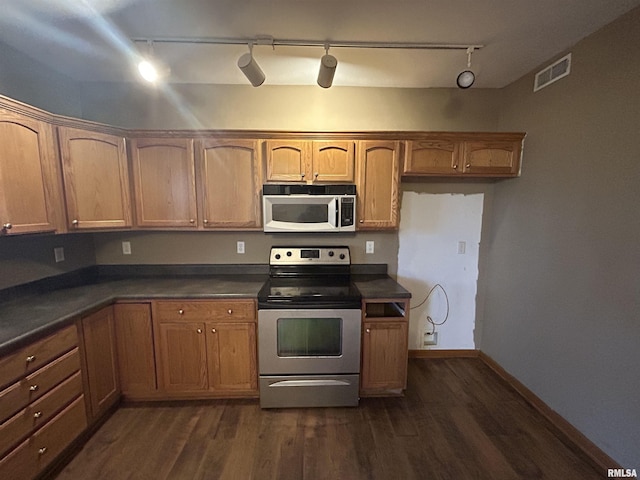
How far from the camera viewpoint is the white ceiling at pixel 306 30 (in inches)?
61.5

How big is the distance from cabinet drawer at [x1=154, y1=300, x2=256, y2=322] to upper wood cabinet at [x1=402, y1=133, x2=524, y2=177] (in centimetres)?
183

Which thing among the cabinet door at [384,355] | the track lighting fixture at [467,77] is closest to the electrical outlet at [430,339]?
the cabinet door at [384,355]

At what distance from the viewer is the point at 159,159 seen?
2.35 meters

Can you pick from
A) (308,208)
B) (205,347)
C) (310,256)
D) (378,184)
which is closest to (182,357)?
(205,347)

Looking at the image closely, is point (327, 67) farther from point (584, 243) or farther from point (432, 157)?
point (584, 243)

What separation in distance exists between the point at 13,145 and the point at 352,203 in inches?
88.9

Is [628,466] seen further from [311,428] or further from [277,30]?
[277,30]

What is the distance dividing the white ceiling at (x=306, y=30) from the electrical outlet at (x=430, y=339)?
98.8 inches

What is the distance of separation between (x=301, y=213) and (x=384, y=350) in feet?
4.36

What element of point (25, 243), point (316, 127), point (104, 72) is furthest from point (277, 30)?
point (25, 243)

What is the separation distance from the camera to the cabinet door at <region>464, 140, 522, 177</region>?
2.42 metres

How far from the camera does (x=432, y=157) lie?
7.98 feet

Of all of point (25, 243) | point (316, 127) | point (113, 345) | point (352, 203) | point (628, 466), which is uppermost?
point (316, 127)

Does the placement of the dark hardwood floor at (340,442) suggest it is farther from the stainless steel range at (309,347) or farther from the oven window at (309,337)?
the oven window at (309,337)
